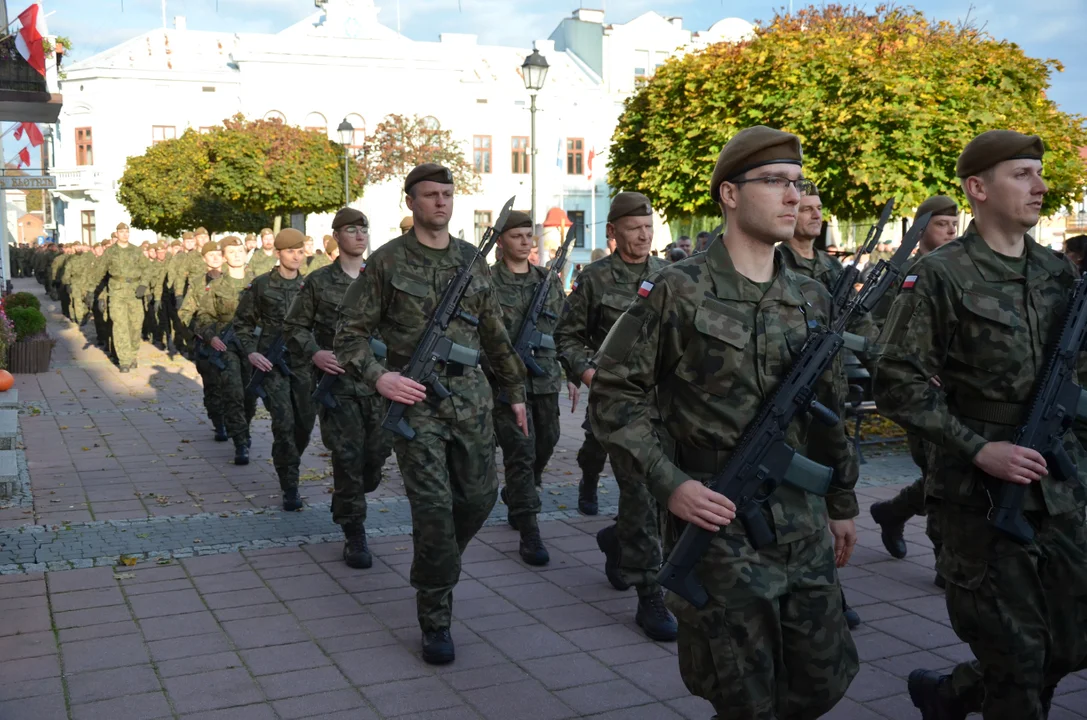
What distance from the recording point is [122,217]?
2079 inches

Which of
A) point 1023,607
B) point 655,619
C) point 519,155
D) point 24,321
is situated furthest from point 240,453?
point 519,155

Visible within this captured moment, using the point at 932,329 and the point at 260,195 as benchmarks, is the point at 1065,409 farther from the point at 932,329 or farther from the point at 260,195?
the point at 260,195

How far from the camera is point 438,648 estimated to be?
498cm

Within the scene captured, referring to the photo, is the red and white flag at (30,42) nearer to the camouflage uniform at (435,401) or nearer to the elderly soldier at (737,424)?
the camouflage uniform at (435,401)

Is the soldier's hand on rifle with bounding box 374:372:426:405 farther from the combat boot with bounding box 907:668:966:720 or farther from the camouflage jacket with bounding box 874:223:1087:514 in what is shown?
the combat boot with bounding box 907:668:966:720

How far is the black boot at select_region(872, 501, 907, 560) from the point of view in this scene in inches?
258

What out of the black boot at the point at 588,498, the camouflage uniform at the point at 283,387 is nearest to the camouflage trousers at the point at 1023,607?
the black boot at the point at 588,498

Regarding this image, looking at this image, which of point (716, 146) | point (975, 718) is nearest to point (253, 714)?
point (975, 718)

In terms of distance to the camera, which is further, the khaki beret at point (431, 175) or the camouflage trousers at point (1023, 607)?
the khaki beret at point (431, 175)

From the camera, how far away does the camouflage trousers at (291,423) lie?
8172 mm

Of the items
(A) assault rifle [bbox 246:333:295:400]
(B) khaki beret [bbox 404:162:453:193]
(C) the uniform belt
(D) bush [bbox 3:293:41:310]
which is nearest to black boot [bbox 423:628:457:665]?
(B) khaki beret [bbox 404:162:453:193]

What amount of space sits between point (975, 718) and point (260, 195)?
38.6 metres

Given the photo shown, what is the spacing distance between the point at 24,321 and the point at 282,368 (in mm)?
11198

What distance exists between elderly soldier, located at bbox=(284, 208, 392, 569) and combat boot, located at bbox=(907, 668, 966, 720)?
3.50 metres
